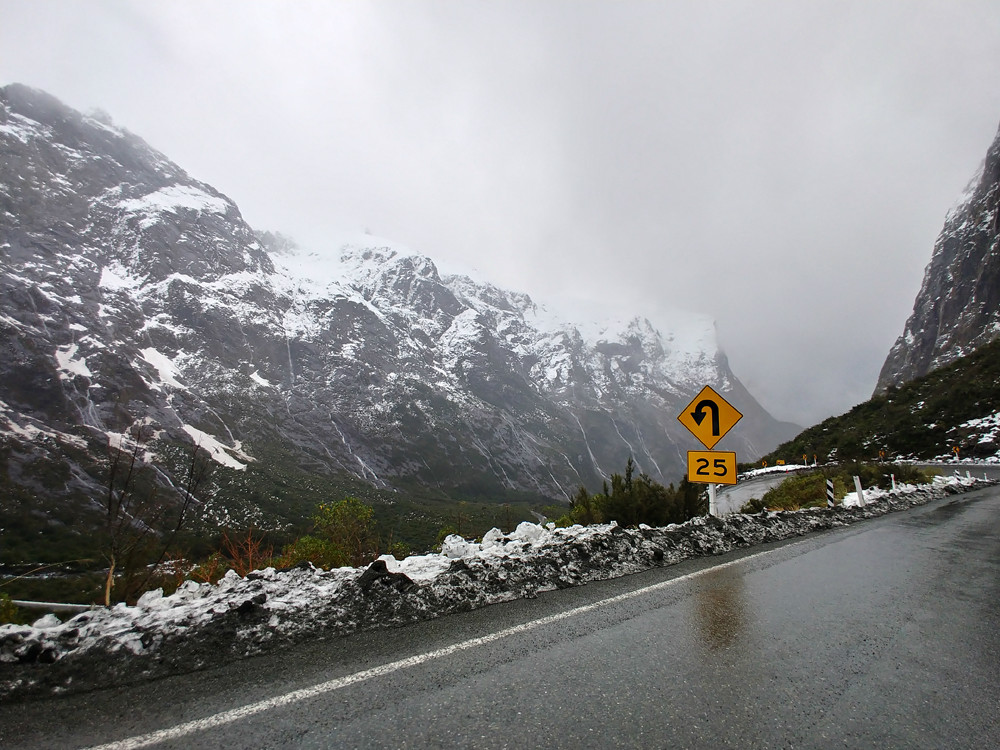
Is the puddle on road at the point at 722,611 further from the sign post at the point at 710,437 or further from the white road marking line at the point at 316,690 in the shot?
the sign post at the point at 710,437

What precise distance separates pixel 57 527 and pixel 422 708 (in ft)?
408

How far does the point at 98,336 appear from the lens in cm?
18175

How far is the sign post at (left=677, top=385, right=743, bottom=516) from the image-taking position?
397 inches

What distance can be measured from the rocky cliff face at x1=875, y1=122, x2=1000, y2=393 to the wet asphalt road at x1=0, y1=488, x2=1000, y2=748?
385 ft

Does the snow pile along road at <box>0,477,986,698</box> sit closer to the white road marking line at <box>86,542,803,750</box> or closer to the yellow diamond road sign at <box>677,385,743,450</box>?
the white road marking line at <box>86,542,803,750</box>

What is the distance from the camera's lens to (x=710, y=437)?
10.6 meters

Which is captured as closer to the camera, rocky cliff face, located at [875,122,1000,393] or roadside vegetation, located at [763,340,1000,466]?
roadside vegetation, located at [763,340,1000,466]

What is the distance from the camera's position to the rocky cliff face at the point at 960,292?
10156cm

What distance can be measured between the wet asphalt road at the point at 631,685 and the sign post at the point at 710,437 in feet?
15.4

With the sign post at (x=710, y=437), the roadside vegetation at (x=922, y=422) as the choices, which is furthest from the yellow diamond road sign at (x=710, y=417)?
the roadside vegetation at (x=922, y=422)

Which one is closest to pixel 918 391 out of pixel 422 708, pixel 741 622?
pixel 741 622

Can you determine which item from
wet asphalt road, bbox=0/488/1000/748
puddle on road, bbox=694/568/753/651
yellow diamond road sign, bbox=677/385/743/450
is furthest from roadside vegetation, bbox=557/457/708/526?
wet asphalt road, bbox=0/488/1000/748

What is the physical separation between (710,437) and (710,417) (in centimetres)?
42

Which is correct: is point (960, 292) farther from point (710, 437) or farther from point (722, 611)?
point (722, 611)
